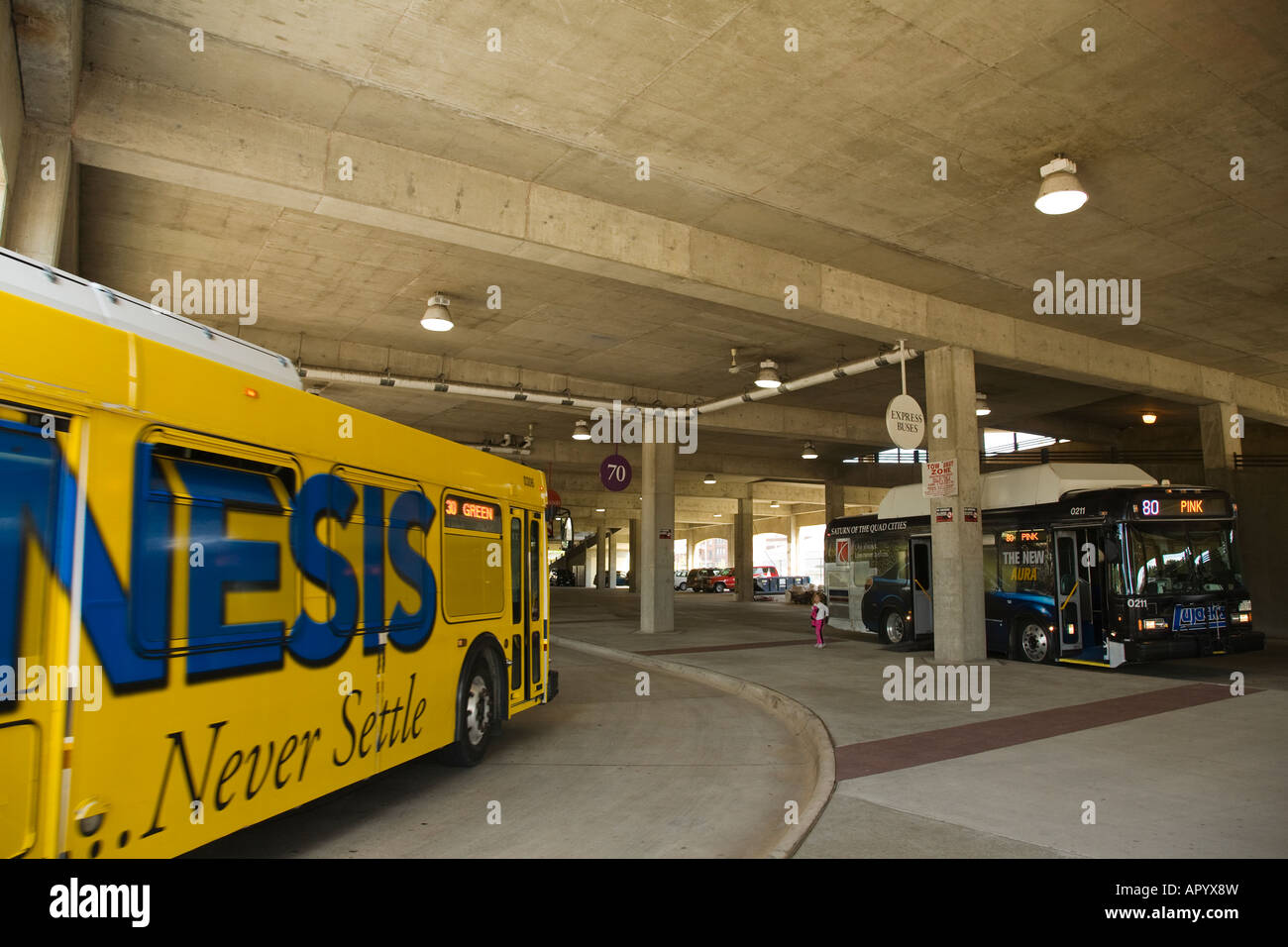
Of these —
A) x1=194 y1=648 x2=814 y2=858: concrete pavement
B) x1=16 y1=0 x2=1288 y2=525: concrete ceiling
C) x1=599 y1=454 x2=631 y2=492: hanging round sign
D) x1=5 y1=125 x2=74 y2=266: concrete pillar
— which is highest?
x1=16 y1=0 x2=1288 y2=525: concrete ceiling

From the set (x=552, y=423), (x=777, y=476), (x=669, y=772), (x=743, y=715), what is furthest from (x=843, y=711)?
(x=777, y=476)

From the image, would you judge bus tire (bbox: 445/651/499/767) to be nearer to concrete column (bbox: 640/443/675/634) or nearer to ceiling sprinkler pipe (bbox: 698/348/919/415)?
ceiling sprinkler pipe (bbox: 698/348/919/415)

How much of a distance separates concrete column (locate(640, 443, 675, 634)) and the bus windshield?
11095mm

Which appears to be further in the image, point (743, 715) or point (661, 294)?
point (661, 294)

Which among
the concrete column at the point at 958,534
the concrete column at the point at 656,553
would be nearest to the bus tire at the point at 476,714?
the concrete column at the point at 958,534

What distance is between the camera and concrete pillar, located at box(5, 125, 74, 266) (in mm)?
7492

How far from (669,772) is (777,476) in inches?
1150

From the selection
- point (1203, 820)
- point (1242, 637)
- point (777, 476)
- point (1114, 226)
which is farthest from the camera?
point (777, 476)

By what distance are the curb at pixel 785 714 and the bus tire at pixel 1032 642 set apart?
5.78 m

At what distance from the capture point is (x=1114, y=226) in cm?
1164

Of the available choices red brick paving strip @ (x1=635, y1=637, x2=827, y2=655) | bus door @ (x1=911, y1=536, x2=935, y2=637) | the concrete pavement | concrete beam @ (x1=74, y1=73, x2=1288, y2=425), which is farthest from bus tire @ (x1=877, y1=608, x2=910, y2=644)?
the concrete pavement

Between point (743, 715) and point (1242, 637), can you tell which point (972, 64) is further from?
point (1242, 637)

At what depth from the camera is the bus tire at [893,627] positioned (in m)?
18.4

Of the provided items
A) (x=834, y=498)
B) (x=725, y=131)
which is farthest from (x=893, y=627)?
(x=834, y=498)
